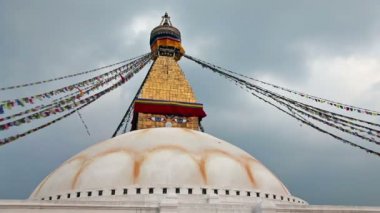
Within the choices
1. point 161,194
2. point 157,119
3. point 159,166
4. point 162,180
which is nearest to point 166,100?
point 157,119

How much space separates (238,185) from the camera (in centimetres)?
1551

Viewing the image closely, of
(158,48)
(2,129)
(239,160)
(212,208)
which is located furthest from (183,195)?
(158,48)

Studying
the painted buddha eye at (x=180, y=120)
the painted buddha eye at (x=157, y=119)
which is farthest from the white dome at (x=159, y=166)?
the painted buddha eye at (x=180, y=120)

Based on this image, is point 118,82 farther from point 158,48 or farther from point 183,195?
point 183,195

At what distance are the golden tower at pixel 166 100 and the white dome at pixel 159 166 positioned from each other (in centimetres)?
456

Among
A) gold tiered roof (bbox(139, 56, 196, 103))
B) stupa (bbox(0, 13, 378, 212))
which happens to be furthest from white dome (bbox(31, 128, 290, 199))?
gold tiered roof (bbox(139, 56, 196, 103))

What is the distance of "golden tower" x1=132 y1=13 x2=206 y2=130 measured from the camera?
73.3 ft

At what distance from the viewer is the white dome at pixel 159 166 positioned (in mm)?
15141

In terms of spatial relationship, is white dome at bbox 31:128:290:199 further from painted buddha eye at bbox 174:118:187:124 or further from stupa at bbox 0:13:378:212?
painted buddha eye at bbox 174:118:187:124

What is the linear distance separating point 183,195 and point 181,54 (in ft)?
45.6

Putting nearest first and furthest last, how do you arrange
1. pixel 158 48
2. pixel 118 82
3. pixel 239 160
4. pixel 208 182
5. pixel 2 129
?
pixel 2 129 < pixel 208 182 < pixel 239 160 < pixel 118 82 < pixel 158 48

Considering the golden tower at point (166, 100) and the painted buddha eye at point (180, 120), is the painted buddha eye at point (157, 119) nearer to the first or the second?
the golden tower at point (166, 100)

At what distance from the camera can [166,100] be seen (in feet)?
75.8

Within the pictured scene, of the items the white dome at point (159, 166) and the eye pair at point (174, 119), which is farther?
the eye pair at point (174, 119)
